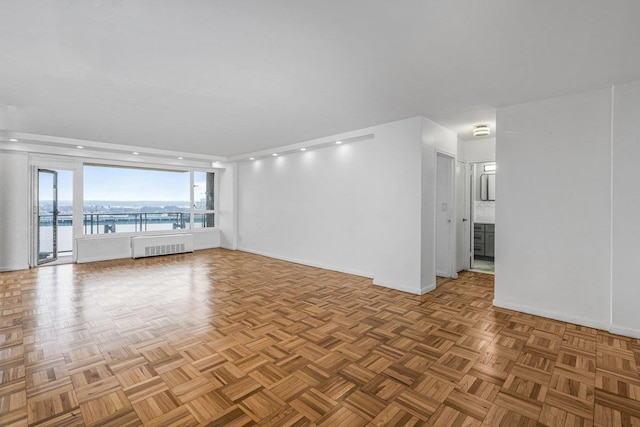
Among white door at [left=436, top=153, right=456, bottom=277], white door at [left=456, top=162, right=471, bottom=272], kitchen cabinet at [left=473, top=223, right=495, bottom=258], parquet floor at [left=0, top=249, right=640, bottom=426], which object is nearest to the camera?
parquet floor at [left=0, top=249, right=640, bottom=426]

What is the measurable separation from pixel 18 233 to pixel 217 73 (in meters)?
5.82

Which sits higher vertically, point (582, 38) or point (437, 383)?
point (582, 38)

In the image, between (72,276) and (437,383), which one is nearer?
(437,383)

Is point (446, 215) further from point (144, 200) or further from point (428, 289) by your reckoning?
point (144, 200)

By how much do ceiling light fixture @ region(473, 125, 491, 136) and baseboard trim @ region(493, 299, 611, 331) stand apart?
2.56m

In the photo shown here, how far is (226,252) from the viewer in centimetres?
764

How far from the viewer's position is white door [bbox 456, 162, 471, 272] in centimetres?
537

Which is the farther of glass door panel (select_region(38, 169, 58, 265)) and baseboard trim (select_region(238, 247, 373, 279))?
glass door panel (select_region(38, 169, 58, 265))

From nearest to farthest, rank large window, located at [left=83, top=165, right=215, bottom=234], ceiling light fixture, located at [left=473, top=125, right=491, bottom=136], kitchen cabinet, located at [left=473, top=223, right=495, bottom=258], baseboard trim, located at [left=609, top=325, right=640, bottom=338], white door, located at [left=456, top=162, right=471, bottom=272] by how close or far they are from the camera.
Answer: baseboard trim, located at [left=609, top=325, right=640, bottom=338] → ceiling light fixture, located at [left=473, top=125, right=491, bottom=136] → white door, located at [left=456, top=162, right=471, bottom=272] → kitchen cabinet, located at [left=473, top=223, right=495, bottom=258] → large window, located at [left=83, top=165, right=215, bottom=234]

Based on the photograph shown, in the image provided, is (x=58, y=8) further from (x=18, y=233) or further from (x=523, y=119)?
(x=18, y=233)

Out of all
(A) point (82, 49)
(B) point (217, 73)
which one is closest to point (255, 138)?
(B) point (217, 73)

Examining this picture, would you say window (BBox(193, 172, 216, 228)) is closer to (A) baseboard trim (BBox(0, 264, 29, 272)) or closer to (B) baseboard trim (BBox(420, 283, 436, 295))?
(A) baseboard trim (BBox(0, 264, 29, 272))

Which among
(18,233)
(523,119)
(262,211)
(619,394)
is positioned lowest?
(619,394)

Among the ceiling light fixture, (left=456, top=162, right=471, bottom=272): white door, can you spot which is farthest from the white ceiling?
(left=456, top=162, right=471, bottom=272): white door
